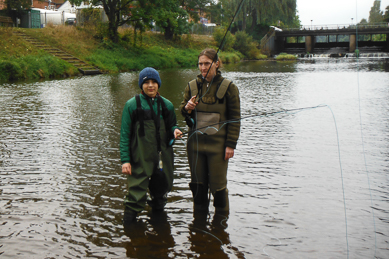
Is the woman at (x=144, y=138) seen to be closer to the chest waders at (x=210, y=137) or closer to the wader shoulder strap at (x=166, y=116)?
the wader shoulder strap at (x=166, y=116)

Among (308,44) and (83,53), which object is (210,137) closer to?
(83,53)

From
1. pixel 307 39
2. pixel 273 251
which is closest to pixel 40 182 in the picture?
pixel 273 251

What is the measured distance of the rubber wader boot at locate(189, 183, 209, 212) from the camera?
4457 millimetres

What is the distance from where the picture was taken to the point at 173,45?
160ft

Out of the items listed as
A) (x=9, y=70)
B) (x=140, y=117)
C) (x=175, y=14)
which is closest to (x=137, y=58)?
(x=175, y=14)

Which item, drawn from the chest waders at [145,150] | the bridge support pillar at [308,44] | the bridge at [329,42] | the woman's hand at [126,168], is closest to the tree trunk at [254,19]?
the bridge at [329,42]

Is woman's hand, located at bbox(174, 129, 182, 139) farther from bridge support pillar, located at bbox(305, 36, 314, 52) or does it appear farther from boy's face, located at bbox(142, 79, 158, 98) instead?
bridge support pillar, located at bbox(305, 36, 314, 52)

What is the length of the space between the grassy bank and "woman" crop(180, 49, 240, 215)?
20339mm

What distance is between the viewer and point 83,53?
31609 mm

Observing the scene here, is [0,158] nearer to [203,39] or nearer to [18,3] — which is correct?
[18,3]

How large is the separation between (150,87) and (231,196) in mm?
2098

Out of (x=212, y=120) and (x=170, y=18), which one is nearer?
(x=212, y=120)

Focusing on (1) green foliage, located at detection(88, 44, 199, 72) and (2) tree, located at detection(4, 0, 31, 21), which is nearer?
(1) green foliage, located at detection(88, 44, 199, 72)

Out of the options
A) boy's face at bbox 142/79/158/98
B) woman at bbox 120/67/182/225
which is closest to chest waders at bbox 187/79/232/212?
woman at bbox 120/67/182/225
